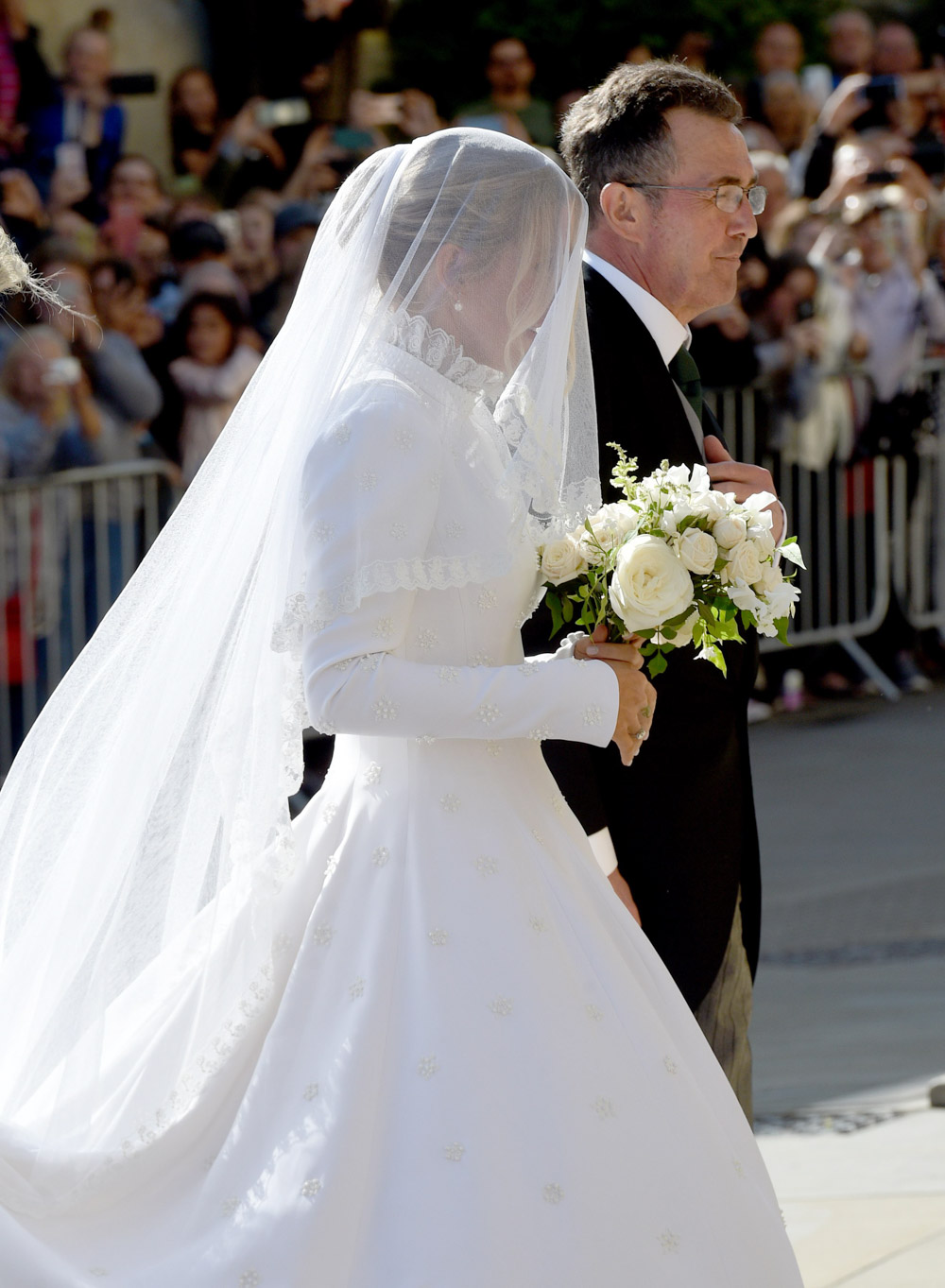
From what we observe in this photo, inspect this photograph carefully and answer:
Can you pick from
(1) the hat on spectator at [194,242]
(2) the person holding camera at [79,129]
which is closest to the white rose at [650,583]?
(1) the hat on spectator at [194,242]

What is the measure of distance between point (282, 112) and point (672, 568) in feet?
25.1

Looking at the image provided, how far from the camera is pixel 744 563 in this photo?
2.87 m

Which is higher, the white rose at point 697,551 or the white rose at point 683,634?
the white rose at point 697,551

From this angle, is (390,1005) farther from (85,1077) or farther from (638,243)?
(638,243)

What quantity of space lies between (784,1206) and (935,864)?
3.24m

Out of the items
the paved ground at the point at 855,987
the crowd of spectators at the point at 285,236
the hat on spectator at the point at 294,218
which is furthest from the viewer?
the hat on spectator at the point at 294,218

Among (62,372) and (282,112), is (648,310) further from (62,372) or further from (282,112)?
(282,112)

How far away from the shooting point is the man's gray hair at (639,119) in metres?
3.55

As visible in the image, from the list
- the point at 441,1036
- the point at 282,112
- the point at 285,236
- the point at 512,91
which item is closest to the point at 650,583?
the point at 441,1036

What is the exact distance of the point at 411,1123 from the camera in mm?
2723

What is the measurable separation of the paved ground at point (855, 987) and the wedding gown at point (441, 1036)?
1206mm

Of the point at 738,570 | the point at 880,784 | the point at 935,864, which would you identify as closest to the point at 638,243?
the point at 738,570

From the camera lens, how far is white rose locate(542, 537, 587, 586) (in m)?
2.96

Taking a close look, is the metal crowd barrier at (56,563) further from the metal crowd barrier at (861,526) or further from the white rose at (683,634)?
the white rose at (683,634)
